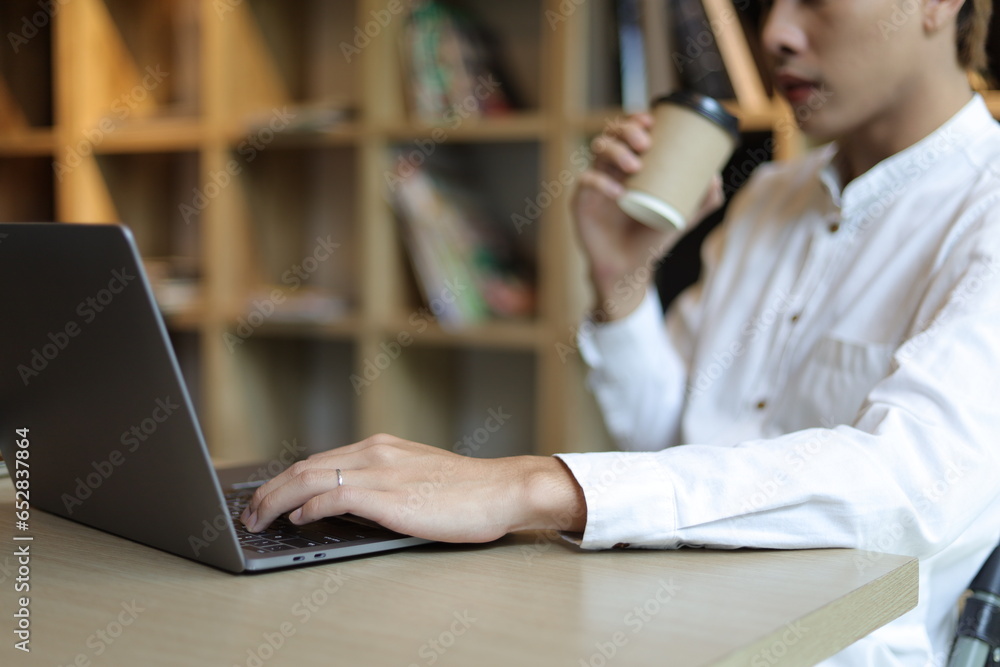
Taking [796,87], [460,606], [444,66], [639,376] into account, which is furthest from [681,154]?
[444,66]

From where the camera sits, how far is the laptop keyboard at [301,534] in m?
0.71

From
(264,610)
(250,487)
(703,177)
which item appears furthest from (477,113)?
(264,610)

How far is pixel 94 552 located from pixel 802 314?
88 centimetres

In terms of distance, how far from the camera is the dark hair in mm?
1215

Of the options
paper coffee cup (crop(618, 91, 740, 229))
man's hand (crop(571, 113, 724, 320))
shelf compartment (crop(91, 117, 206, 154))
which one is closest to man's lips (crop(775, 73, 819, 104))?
paper coffee cup (crop(618, 91, 740, 229))

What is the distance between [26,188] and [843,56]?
2.56 m

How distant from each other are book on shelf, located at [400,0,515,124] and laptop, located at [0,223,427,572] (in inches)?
60.4

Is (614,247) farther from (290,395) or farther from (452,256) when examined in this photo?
(290,395)

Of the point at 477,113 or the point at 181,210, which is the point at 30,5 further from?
the point at 477,113

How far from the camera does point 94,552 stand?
0.73m

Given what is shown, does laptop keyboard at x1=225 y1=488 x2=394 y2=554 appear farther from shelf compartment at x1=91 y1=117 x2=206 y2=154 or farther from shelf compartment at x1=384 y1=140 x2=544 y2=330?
shelf compartment at x1=91 y1=117 x2=206 y2=154

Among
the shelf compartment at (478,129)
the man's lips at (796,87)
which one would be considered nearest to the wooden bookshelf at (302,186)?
the shelf compartment at (478,129)

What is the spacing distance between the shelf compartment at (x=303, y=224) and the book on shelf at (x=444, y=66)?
0.54 metres

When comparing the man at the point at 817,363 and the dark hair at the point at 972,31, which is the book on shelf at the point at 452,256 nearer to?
the man at the point at 817,363
